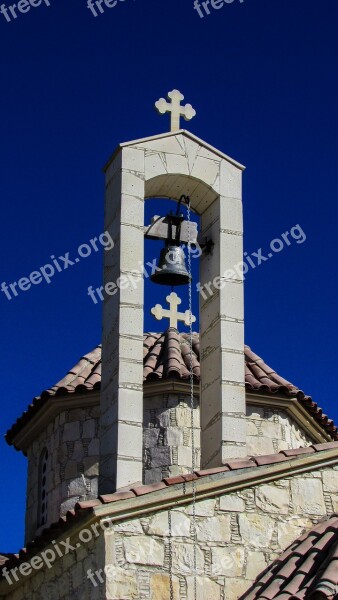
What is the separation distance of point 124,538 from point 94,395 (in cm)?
396

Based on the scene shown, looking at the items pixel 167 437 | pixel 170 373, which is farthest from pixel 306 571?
pixel 170 373

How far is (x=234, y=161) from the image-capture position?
10.1 m

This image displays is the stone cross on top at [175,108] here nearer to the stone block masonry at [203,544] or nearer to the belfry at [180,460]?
the belfry at [180,460]

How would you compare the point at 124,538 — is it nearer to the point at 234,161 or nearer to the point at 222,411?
the point at 222,411

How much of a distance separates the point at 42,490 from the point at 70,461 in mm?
800

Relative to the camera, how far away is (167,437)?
37.1ft

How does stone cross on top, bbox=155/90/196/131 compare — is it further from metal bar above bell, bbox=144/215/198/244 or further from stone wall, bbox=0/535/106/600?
stone wall, bbox=0/535/106/600

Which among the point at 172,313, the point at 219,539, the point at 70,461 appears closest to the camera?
the point at 219,539

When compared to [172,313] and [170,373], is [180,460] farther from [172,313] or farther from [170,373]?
[172,313]

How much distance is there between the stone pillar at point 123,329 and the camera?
8609 millimetres

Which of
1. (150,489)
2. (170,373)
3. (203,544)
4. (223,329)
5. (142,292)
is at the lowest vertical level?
(203,544)

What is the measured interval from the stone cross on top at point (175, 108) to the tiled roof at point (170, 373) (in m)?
2.78

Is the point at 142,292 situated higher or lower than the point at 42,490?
higher

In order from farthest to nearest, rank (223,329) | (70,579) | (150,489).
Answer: (223,329) < (70,579) < (150,489)
